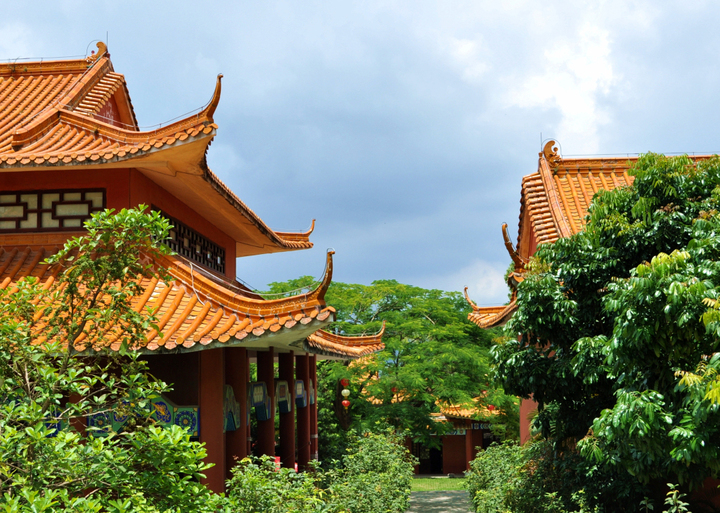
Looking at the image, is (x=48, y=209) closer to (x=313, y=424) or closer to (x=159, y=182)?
(x=159, y=182)

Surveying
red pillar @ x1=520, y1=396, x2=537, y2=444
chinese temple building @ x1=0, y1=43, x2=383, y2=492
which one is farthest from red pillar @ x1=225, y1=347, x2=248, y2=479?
red pillar @ x1=520, y1=396, x2=537, y2=444

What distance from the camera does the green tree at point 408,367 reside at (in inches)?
1105

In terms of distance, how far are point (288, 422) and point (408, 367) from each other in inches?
588

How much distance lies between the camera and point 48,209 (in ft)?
31.1

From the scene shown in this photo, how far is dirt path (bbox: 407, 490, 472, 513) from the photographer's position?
22.6 meters

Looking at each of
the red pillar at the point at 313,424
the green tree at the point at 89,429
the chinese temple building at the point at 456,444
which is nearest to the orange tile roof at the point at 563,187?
the red pillar at the point at 313,424

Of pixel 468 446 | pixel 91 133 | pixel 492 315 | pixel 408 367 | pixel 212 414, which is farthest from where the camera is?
pixel 468 446

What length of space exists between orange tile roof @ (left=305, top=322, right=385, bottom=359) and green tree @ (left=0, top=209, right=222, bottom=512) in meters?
5.67

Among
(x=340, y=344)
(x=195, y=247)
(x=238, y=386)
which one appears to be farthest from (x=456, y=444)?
(x=238, y=386)

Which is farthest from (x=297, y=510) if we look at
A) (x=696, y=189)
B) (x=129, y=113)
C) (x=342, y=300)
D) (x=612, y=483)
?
(x=342, y=300)

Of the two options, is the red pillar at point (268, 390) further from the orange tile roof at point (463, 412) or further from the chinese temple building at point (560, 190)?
the orange tile roof at point (463, 412)

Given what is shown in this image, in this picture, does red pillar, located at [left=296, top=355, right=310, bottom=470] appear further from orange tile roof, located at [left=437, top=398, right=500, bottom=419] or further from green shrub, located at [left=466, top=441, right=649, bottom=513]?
orange tile roof, located at [left=437, top=398, right=500, bottom=419]

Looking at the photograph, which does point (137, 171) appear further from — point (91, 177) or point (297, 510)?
point (297, 510)

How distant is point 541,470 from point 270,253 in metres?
9.16
